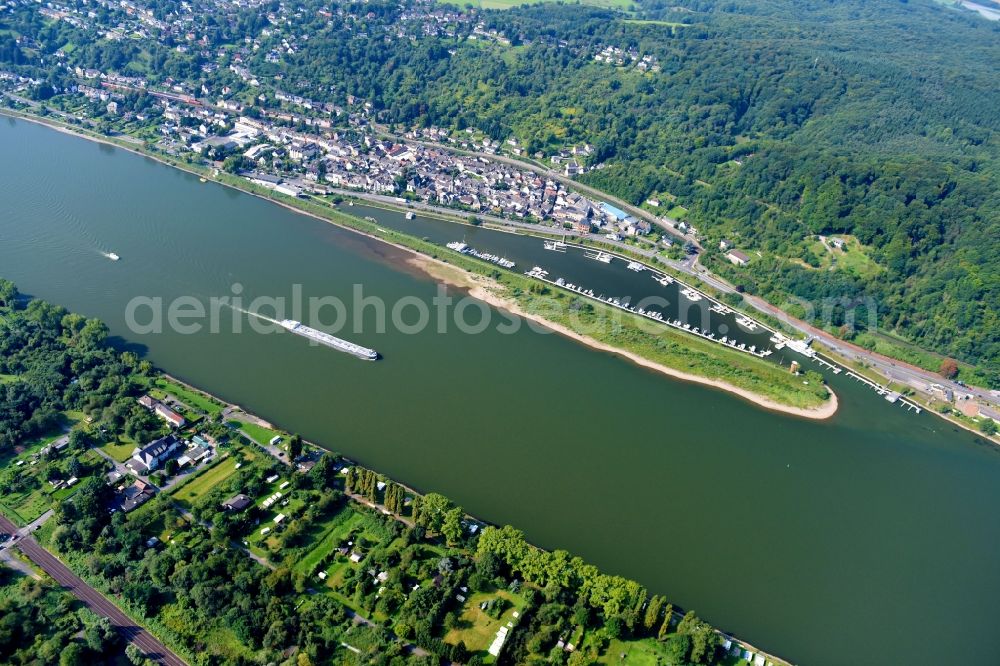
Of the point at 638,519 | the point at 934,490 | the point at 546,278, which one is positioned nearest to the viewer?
the point at 638,519

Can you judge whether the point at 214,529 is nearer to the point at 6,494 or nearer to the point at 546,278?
the point at 6,494

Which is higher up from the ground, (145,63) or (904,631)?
(145,63)

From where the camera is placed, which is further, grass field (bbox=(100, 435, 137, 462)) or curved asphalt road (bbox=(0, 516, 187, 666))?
grass field (bbox=(100, 435, 137, 462))

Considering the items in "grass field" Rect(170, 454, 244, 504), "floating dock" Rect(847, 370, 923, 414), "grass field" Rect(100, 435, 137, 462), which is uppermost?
"floating dock" Rect(847, 370, 923, 414)

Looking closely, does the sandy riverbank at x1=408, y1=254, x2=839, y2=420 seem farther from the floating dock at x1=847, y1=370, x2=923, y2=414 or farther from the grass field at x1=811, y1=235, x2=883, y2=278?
the grass field at x1=811, y1=235, x2=883, y2=278

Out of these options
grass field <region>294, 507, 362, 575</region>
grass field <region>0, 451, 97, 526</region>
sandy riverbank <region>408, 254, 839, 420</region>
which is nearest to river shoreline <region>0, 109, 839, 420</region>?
sandy riverbank <region>408, 254, 839, 420</region>

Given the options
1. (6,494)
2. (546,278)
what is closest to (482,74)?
(546,278)

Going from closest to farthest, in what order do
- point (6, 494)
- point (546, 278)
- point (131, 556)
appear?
1. point (131, 556)
2. point (6, 494)
3. point (546, 278)

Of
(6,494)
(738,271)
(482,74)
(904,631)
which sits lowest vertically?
(6,494)
